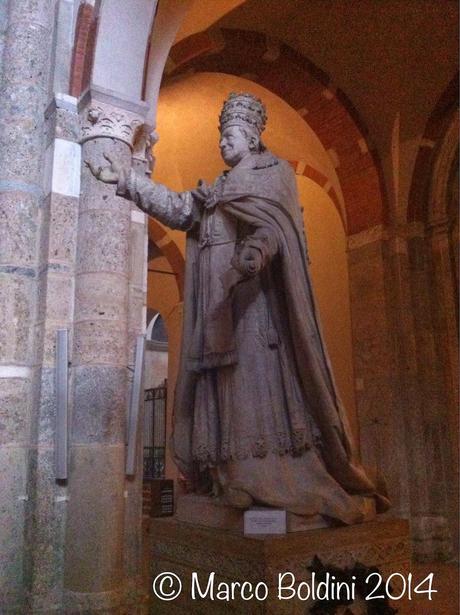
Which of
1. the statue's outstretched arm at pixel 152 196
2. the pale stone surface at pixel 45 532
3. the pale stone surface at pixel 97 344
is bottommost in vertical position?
the pale stone surface at pixel 45 532

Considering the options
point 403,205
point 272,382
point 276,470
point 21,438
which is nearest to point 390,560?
point 276,470

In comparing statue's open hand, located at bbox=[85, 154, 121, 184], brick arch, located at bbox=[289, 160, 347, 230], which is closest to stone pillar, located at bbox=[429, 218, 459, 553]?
brick arch, located at bbox=[289, 160, 347, 230]

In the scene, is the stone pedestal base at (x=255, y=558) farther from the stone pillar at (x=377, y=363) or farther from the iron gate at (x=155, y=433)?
the iron gate at (x=155, y=433)

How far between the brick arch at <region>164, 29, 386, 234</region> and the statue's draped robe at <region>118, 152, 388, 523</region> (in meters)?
4.88

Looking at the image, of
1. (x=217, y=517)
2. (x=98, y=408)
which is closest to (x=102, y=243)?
(x=98, y=408)

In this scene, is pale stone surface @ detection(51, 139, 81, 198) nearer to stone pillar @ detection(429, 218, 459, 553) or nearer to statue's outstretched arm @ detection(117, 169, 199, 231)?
statue's outstretched arm @ detection(117, 169, 199, 231)

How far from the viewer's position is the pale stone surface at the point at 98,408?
3.28m

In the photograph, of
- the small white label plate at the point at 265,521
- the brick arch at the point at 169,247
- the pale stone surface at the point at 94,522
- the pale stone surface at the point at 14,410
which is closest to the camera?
the small white label plate at the point at 265,521

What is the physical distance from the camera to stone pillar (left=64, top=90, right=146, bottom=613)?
10.3ft

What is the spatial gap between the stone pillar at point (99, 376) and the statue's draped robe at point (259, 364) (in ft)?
3.79

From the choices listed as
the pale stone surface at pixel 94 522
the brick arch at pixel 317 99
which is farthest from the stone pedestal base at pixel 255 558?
the brick arch at pixel 317 99

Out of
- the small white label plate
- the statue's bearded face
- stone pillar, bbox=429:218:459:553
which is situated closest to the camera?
the small white label plate

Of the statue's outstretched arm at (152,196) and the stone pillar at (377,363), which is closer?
the statue's outstretched arm at (152,196)

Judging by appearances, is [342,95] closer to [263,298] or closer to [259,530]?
[263,298]
